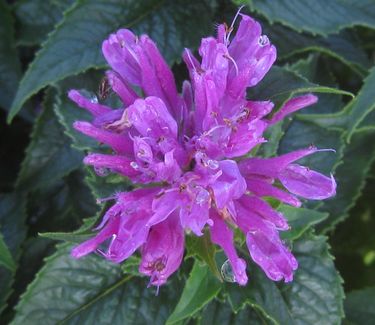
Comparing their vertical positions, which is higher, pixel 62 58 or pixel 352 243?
pixel 62 58

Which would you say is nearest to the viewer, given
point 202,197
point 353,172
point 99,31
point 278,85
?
point 202,197

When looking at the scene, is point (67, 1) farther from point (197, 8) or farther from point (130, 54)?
point (130, 54)

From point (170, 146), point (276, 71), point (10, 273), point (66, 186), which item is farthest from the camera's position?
point (66, 186)

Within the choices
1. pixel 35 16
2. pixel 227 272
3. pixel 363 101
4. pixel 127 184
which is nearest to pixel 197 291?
pixel 227 272

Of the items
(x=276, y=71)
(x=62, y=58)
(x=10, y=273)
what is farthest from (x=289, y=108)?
(x=10, y=273)

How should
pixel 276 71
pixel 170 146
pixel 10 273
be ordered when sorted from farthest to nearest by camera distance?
pixel 10 273
pixel 276 71
pixel 170 146

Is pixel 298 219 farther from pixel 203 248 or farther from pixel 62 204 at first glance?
pixel 62 204
